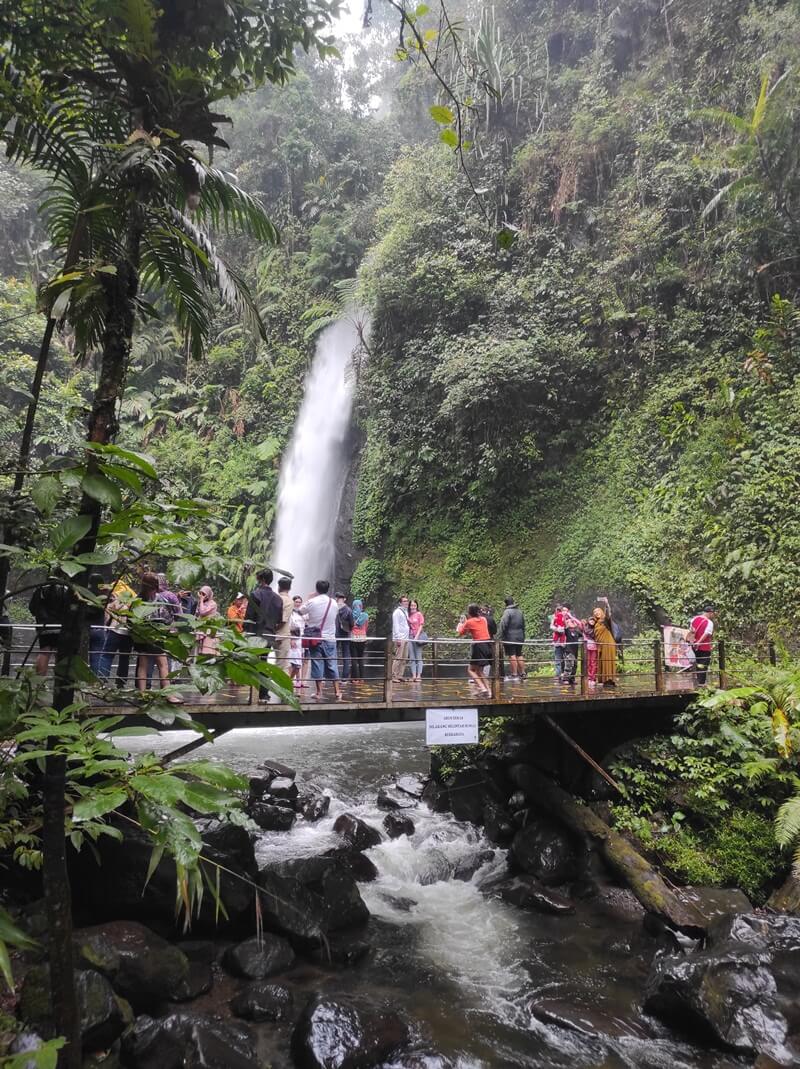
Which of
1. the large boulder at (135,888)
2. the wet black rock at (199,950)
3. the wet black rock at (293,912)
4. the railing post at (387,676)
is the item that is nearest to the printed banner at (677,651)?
the railing post at (387,676)

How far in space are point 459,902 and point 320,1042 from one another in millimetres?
3520

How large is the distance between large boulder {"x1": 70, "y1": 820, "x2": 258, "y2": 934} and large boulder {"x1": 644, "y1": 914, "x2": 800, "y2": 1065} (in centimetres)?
390

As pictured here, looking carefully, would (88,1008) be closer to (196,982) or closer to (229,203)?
(196,982)

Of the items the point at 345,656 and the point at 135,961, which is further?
the point at 345,656

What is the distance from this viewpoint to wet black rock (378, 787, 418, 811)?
35.3 feet

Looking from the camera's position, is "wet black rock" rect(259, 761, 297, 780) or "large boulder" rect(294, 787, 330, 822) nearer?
"large boulder" rect(294, 787, 330, 822)

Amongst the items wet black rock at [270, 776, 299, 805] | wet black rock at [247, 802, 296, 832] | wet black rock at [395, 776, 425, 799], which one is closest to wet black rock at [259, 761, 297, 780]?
wet black rock at [270, 776, 299, 805]

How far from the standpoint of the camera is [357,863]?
8.74m

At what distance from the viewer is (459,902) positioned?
8281 mm

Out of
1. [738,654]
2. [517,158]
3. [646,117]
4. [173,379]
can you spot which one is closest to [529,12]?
[517,158]

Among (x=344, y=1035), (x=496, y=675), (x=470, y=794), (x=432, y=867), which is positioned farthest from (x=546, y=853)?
(x=344, y=1035)

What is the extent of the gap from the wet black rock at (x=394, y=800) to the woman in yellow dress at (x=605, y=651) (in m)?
3.65

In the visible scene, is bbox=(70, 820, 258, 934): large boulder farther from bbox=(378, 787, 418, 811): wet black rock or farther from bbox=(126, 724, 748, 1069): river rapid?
bbox=(378, 787, 418, 811): wet black rock

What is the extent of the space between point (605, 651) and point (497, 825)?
298cm
